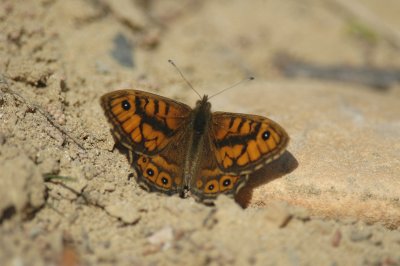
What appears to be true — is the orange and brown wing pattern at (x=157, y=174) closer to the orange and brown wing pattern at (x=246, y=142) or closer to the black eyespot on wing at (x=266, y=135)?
the orange and brown wing pattern at (x=246, y=142)

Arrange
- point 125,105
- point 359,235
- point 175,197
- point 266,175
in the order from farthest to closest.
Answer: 1. point 266,175
2. point 125,105
3. point 175,197
4. point 359,235

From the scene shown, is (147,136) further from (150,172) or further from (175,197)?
(175,197)

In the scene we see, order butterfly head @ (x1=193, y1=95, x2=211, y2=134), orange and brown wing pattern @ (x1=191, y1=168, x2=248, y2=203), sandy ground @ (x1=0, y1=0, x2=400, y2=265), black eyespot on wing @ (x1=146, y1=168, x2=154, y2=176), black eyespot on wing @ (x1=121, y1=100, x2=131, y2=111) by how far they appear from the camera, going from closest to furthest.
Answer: sandy ground @ (x1=0, y1=0, x2=400, y2=265)
orange and brown wing pattern @ (x1=191, y1=168, x2=248, y2=203)
black eyespot on wing @ (x1=146, y1=168, x2=154, y2=176)
black eyespot on wing @ (x1=121, y1=100, x2=131, y2=111)
butterfly head @ (x1=193, y1=95, x2=211, y2=134)

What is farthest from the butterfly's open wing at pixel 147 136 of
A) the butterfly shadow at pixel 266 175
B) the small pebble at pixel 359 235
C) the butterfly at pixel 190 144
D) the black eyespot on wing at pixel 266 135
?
the small pebble at pixel 359 235

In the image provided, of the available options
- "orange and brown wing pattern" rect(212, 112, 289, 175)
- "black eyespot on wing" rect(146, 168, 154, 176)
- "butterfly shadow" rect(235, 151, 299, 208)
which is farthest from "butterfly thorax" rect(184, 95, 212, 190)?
"butterfly shadow" rect(235, 151, 299, 208)

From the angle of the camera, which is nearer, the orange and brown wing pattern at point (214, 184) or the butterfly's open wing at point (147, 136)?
the orange and brown wing pattern at point (214, 184)

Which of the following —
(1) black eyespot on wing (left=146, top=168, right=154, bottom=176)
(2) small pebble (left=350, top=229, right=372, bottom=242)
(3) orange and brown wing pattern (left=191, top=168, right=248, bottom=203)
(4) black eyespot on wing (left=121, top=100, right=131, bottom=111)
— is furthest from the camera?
(4) black eyespot on wing (left=121, top=100, right=131, bottom=111)

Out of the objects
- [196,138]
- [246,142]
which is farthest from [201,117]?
[246,142]

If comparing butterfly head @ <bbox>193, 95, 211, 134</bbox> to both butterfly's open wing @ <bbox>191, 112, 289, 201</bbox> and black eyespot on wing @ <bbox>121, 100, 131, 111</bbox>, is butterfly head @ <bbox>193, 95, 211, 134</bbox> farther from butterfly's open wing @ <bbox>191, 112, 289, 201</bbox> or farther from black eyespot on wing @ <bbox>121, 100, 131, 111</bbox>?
black eyespot on wing @ <bbox>121, 100, 131, 111</bbox>
